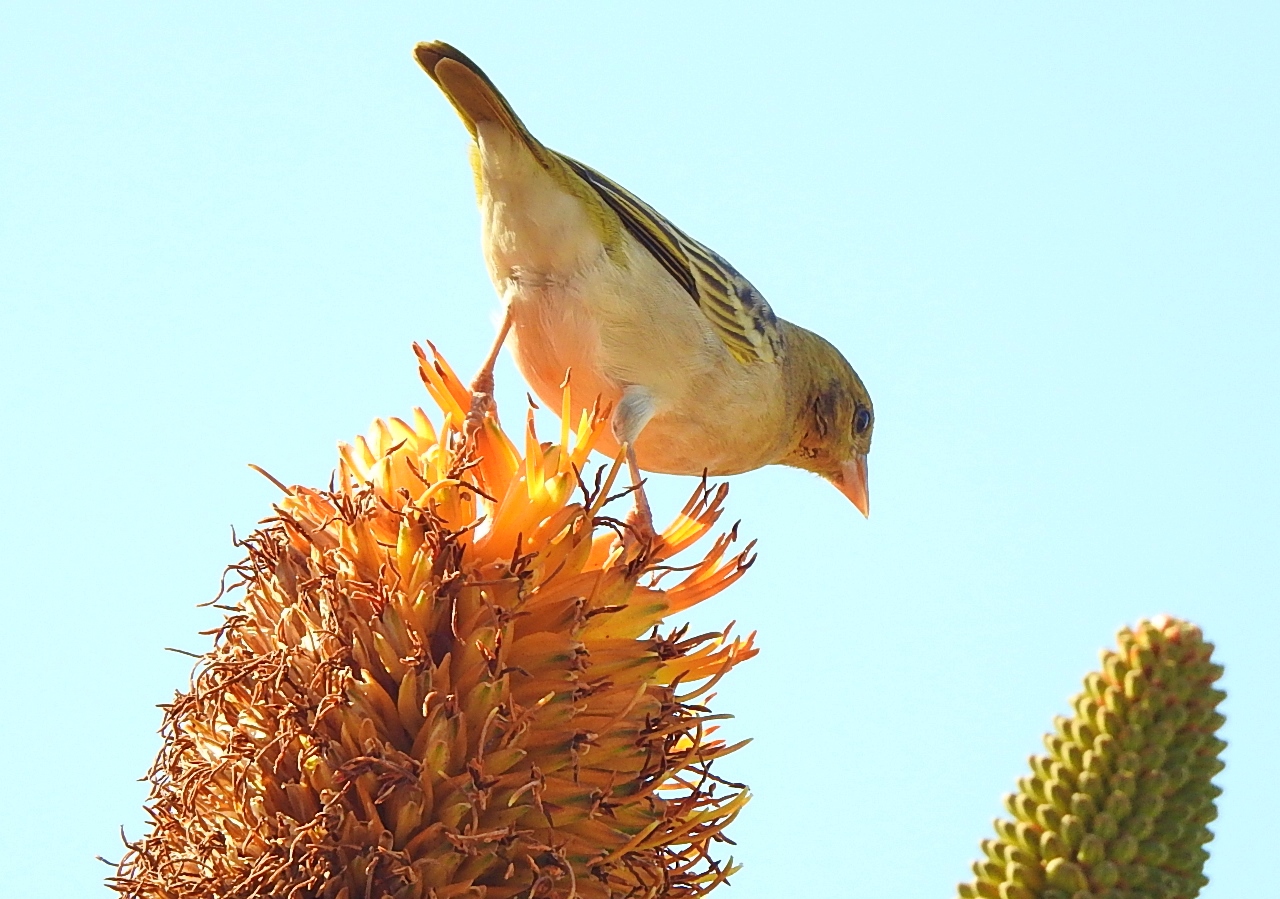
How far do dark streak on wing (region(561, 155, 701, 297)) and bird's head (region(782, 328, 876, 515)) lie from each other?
1.21 meters

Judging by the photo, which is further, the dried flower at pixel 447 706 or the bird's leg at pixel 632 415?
the bird's leg at pixel 632 415

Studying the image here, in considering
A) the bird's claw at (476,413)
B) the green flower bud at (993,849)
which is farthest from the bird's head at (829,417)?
the green flower bud at (993,849)

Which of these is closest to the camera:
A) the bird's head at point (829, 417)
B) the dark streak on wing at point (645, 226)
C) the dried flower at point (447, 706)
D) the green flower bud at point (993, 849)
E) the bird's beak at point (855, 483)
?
the green flower bud at point (993, 849)

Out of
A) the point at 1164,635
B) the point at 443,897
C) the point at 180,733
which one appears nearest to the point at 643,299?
the point at 180,733

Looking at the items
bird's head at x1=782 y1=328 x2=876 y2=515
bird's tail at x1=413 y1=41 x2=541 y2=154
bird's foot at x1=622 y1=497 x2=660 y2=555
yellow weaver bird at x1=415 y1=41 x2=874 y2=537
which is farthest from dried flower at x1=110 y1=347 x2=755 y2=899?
bird's head at x1=782 y1=328 x2=876 y2=515

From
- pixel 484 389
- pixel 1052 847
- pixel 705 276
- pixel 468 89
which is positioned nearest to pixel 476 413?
pixel 484 389

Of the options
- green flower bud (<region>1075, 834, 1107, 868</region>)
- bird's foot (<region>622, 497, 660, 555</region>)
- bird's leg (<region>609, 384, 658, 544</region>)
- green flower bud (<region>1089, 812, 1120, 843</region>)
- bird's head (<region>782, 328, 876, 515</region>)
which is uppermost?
bird's head (<region>782, 328, 876, 515</region>)

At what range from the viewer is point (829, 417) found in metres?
8.38

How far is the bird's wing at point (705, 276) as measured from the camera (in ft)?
22.7

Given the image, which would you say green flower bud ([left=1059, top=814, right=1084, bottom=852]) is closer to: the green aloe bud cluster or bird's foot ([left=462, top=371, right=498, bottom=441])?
the green aloe bud cluster

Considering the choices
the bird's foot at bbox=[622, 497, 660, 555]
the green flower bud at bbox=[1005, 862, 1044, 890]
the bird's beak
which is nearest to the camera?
the green flower bud at bbox=[1005, 862, 1044, 890]

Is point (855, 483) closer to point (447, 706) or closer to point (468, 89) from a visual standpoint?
point (468, 89)

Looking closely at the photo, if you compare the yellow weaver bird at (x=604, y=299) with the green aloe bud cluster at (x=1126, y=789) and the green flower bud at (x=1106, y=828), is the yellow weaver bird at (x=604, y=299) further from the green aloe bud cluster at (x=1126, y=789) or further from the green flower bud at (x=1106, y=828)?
the green flower bud at (x=1106, y=828)

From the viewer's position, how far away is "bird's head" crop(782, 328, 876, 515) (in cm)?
830
